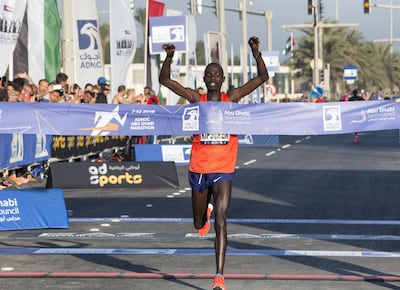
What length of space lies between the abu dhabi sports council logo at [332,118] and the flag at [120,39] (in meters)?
17.8

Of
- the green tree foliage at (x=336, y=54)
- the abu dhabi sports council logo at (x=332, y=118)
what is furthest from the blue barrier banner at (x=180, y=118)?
the green tree foliage at (x=336, y=54)

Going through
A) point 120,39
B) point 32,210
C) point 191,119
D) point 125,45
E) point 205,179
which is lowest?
point 32,210

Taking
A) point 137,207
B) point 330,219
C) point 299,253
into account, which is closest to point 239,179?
point 137,207

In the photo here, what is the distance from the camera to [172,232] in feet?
41.6

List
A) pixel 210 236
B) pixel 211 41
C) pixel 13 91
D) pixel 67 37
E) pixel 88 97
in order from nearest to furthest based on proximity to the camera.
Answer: pixel 210 236
pixel 13 91
pixel 88 97
pixel 67 37
pixel 211 41

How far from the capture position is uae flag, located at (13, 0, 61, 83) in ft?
73.7

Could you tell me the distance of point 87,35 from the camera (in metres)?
27.3

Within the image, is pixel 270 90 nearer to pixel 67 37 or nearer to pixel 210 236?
pixel 67 37

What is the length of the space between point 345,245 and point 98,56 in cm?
1703

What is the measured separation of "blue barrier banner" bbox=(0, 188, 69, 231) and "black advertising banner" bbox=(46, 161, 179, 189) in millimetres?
5460

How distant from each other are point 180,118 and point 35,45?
11715 mm

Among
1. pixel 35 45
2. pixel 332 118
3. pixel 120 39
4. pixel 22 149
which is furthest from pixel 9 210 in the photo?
pixel 120 39

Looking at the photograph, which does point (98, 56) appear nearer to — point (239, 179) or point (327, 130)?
point (239, 179)

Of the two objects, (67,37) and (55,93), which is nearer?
(55,93)
